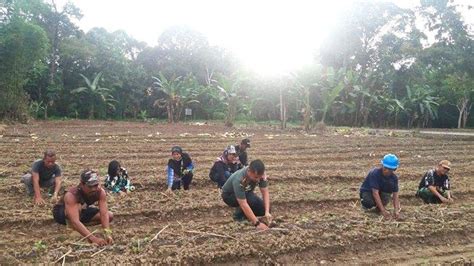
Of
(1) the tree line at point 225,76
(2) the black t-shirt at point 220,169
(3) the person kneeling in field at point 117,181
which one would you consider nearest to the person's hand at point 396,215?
(2) the black t-shirt at point 220,169

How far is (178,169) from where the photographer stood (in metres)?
7.34

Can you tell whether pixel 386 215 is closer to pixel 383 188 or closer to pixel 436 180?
pixel 383 188

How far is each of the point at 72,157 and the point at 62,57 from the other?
63.1 ft

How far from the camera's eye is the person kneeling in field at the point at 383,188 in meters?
5.66

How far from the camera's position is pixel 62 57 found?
27.6 metres

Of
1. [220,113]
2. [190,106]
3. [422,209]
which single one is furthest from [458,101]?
[422,209]

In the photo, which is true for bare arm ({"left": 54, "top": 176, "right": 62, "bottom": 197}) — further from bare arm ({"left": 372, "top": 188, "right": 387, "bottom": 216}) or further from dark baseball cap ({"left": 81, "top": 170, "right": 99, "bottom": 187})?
bare arm ({"left": 372, "top": 188, "right": 387, "bottom": 216})

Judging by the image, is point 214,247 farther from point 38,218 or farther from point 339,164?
point 339,164

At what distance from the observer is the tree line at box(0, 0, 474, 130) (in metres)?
21.5

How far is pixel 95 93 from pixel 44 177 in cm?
2127

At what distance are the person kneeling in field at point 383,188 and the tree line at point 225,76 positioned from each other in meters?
14.6

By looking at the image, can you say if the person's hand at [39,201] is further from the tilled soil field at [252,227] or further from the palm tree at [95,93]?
the palm tree at [95,93]

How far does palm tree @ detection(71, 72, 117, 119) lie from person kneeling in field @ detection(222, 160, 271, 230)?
22.2m

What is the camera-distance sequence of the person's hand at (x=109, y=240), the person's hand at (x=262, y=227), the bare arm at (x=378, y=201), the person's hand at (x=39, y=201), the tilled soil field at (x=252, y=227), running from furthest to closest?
the person's hand at (x=39, y=201), the bare arm at (x=378, y=201), the person's hand at (x=262, y=227), the person's hand at (x=109, y=240), the tilled soil field at (x=252, y=227)
